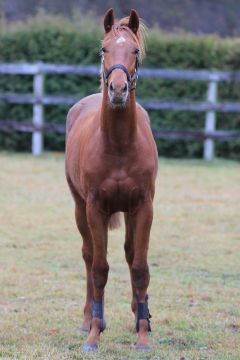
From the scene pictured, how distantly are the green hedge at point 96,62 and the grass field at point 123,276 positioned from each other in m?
3.72

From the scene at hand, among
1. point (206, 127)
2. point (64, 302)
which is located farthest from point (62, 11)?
point (64, 302)

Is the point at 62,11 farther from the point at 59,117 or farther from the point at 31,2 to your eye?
the point at 59,117

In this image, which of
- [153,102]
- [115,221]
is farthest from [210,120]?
[115,221]

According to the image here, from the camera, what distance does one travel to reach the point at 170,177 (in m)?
14.4

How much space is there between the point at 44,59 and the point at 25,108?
52.0 inches

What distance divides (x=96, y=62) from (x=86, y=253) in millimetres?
12277

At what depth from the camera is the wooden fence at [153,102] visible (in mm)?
16750

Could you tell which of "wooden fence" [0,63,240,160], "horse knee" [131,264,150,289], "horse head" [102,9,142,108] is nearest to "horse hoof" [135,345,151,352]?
"horse knee" [131,264,150,289]

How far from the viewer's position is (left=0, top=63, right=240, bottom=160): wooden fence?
16750 millimetres

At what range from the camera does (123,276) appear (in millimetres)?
7746

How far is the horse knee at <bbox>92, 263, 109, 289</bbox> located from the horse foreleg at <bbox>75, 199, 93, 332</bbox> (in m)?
0.52

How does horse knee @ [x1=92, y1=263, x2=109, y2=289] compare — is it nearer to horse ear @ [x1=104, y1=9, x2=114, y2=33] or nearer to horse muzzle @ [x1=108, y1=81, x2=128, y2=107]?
horse muzzle @ [x1=108, y1=81, x2=128, y2=107]

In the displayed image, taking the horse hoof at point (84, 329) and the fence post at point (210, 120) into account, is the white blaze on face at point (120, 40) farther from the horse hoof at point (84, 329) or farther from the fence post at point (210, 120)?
the fence post at point (210, 120)

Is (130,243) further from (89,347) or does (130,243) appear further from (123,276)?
(123,276)
